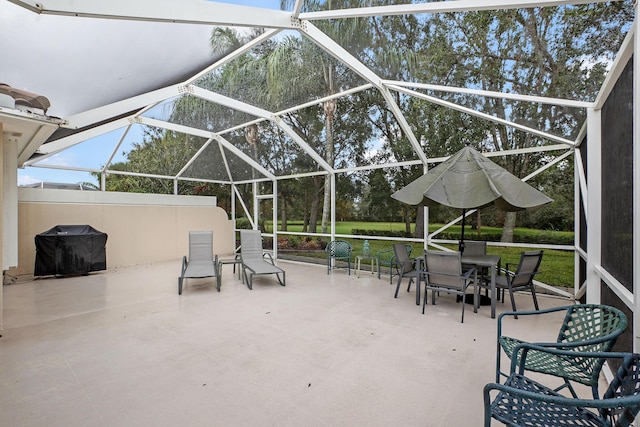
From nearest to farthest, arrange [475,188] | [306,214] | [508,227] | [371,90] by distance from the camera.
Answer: [475,188], [371,90], [508,227], [306,214]

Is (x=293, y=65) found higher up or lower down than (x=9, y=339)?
higher up

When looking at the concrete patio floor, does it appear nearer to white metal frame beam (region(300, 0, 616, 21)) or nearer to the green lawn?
the green lawn

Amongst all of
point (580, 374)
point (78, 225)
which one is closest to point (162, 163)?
point (78, 225)

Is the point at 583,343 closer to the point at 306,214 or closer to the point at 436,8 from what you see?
the point at 436,8

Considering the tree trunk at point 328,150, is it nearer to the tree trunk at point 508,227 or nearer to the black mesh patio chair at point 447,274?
the black mesh patio chair at point 447,274

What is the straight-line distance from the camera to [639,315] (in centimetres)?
180

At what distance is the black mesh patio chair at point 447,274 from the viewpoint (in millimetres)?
4223

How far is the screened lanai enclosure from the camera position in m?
3.00

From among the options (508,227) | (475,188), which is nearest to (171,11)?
(475,188)

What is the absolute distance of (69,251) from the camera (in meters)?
7.18

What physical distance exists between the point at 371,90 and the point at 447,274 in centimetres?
380

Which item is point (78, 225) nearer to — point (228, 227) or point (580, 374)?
point (228, 227)

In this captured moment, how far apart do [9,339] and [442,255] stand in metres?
5.64

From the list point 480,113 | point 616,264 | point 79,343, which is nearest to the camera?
point 616,264
